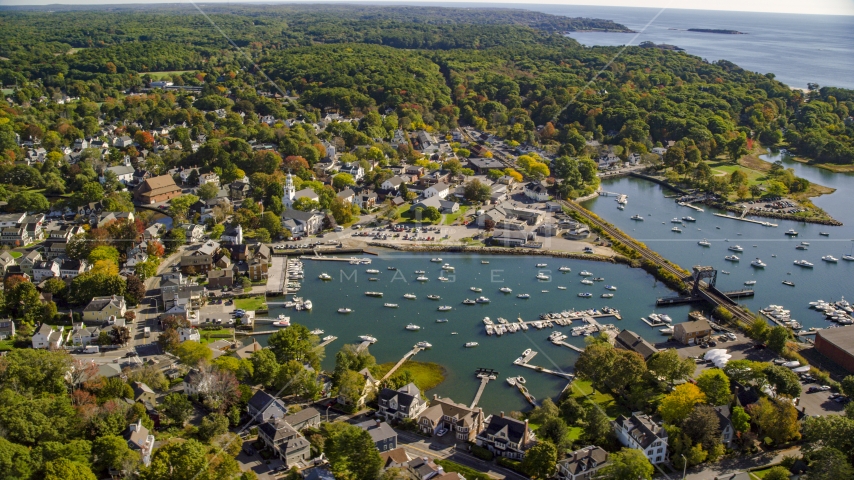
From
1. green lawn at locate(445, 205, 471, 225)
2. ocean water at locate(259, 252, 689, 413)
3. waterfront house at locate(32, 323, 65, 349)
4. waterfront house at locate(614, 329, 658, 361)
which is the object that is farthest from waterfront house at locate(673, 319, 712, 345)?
waterfront house at locate(32, 323, 65, 349)

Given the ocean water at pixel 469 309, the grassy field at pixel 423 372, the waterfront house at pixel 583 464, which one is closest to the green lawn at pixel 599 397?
the ocean water at pixel 469 309

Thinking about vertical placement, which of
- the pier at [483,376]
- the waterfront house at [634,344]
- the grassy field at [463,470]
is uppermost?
the waterfront house at [634,344]

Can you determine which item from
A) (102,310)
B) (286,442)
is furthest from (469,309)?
(102,310)

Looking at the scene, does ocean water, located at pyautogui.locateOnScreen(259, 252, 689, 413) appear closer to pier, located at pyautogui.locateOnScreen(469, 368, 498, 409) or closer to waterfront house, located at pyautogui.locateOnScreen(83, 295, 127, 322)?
pier, located at pyautogui.locateOnScreen(469, 368, 498, 409)

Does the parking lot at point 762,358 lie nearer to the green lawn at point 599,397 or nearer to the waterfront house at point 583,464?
the green lawn at point 599,397

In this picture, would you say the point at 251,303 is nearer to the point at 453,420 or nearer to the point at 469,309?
the point at 469,309

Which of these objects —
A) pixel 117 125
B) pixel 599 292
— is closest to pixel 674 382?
pixel 599 292
